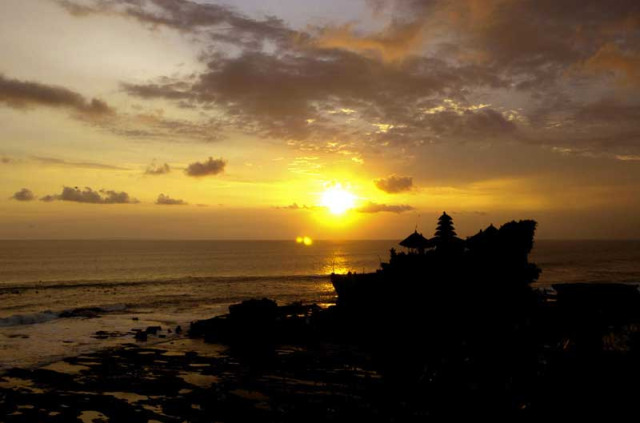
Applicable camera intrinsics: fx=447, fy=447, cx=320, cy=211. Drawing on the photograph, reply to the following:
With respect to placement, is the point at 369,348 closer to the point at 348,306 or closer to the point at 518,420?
the point at 348,306

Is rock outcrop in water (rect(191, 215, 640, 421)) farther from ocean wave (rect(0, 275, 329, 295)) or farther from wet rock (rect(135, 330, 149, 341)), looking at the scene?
ocean wave (rect(0, 275, 329, 295))

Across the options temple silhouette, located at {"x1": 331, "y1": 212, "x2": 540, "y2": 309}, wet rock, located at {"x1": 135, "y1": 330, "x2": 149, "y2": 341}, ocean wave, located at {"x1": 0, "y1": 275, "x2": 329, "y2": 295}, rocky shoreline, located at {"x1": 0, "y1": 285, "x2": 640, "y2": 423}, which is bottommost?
ocean wave, located at {"x1": 0, "y1": 275, "x2": 329, "y2": 295}

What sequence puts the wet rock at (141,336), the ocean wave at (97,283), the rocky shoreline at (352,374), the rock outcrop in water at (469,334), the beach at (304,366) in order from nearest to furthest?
the rock outcrop in water at (469,334), the rocky shoreline at (352,374), the beach at (304,366), the wet rock at (141,336), the ocean wave at (97,283)

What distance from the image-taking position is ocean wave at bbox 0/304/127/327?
141ft

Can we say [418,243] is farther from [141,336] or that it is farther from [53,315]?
[53,315]

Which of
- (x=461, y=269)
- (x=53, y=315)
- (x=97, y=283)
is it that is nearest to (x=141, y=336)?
(x=53, y=315)

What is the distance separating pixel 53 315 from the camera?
4591cm

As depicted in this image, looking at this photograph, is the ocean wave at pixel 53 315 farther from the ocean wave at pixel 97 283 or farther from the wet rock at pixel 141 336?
the ocean wave at pixel 97 283

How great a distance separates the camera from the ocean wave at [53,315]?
42869 mm

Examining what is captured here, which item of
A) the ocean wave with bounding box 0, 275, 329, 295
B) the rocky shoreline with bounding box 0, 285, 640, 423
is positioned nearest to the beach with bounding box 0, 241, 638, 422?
the rocky shoreline with bounding box 0, 285, 640, 423

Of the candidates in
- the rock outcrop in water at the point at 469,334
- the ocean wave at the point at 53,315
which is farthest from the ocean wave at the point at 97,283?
the rock outcrop in water at the point at 469,334

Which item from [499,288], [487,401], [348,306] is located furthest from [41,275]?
[487,401]

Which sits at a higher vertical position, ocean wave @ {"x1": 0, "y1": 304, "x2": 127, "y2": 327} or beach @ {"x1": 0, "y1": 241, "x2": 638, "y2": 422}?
beach @ {"x1": 0, "y1": 241, "x2": 638, "y2": 422}

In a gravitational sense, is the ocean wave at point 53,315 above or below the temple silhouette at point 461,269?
below
